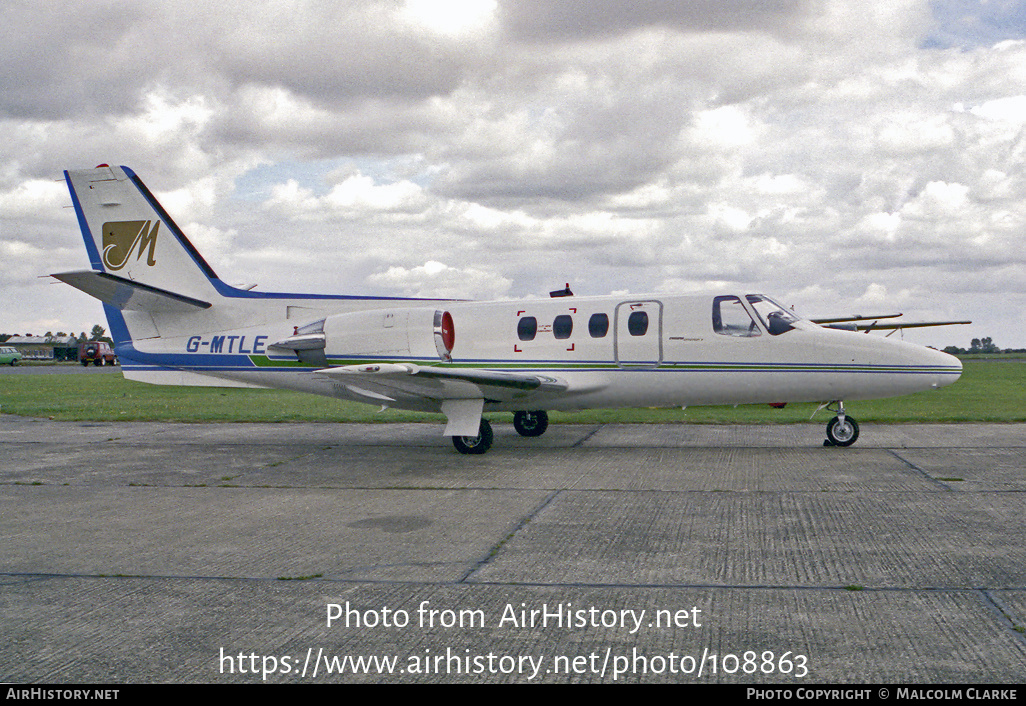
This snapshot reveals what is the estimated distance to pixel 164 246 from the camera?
16.4 m

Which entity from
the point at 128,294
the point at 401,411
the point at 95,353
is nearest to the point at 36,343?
the point at 95,353

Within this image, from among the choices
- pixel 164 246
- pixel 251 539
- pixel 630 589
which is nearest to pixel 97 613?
pixel 251 539

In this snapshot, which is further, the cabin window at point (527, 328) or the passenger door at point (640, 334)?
the cabin window at point (527, 328)

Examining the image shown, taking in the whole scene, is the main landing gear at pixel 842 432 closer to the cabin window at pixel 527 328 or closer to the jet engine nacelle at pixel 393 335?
the cabin window at pixel 527 328

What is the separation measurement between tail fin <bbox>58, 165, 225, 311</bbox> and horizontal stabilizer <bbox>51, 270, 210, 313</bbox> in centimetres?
4

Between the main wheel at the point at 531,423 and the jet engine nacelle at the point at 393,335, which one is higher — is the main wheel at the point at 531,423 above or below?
below

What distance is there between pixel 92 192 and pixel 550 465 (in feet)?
34.9

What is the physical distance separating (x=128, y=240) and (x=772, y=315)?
481 inches

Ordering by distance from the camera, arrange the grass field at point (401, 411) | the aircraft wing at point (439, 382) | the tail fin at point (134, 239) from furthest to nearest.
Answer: the grass field at point (401, 411) → the tail fin at point (134, 239) → the aircraft wing at point (439, 382)

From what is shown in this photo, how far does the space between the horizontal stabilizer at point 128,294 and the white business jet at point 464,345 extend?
0.04 meters

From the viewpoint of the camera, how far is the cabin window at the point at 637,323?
1409 cm

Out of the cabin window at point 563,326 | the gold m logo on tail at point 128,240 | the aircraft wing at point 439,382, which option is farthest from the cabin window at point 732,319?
the gold m logo on tail at point 128,240

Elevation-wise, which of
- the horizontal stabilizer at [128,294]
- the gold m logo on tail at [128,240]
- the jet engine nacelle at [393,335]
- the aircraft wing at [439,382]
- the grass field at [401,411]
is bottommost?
the grass field at [401,411]

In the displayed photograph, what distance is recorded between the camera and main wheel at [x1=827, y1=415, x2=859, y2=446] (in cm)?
1385
